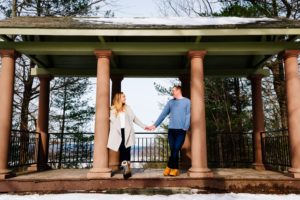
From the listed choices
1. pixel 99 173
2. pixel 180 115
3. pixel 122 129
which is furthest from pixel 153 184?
pixel 180 115

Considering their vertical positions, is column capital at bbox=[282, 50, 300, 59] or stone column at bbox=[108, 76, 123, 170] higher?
column capital at bbox=[282, 50, 300, 59]

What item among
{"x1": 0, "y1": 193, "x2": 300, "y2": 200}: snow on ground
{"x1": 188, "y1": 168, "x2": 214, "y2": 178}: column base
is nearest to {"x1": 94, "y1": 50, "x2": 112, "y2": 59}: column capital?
{"x1": 0, "y1": 193, "x2": 300, "y2": 200}: snow on ground

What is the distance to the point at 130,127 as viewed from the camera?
694cm

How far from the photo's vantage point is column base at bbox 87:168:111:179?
6867mm

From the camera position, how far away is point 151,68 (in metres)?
10.3

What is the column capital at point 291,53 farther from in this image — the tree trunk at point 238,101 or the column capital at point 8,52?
the tree trunk at point 238,101

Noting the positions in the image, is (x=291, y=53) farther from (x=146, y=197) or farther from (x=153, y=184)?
(x=146, y=197)

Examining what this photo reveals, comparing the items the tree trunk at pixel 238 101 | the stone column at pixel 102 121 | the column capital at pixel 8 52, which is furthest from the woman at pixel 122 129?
the tree trunk at pixel 238 101

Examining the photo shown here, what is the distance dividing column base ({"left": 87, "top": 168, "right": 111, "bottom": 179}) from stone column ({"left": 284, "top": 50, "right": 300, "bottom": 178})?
4.19 metres

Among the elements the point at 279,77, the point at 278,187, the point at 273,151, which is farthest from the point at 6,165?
the point at 279,77

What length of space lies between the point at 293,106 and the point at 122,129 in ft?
13.3

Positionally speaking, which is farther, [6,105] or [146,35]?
[6,105]

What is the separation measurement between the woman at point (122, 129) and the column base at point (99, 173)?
45 centimetres

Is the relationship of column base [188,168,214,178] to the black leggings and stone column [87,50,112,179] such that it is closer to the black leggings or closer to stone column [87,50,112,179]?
the black leggings
